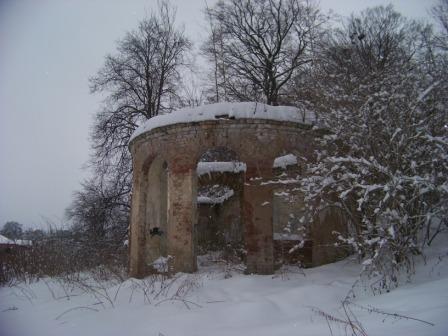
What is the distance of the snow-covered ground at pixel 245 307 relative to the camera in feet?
16.1

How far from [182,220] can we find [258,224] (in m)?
1.84

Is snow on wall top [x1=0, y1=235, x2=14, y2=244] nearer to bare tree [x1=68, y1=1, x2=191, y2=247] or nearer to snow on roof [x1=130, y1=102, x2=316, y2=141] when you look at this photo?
bare tree [x1=68, y1=1, x2=191, y2=247]

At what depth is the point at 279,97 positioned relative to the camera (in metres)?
20.7

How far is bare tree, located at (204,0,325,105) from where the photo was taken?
2078 cm

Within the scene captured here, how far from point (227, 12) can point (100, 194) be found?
11744mm

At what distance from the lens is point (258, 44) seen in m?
21.3

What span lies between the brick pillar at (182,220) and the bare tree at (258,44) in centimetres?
1154

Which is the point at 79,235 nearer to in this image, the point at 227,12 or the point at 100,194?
the point at 100,194

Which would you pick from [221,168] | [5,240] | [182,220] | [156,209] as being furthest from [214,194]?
[5,240]

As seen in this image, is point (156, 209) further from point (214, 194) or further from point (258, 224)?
point (214, 194)

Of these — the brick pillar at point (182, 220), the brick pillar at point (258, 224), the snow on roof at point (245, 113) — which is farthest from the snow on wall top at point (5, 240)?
the brick pillar at point (258, 224)

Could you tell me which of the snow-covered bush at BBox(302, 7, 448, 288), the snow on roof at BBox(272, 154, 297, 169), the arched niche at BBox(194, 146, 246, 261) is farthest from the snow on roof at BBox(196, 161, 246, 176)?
the snow-covered bush at BBox(302, 7, 448, 288)

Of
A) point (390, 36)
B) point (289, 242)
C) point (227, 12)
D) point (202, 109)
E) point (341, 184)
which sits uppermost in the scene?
point (227, 12)

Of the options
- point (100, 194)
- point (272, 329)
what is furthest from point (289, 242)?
point (100, 194)
